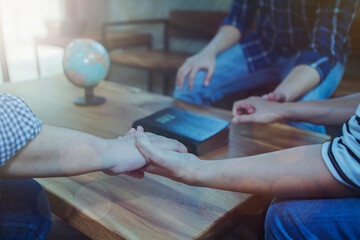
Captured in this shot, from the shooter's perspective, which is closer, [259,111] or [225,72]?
[259,111]

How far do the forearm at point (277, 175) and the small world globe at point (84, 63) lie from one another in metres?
0.70

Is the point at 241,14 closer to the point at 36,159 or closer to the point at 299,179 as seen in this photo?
the point at 299,179

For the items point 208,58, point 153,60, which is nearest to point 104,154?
point 208,58

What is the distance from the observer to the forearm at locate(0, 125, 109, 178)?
527 mm

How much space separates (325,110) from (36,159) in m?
0.76

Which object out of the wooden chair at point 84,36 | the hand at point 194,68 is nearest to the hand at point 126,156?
the hand at point 194,68

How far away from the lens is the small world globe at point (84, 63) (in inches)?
45.4

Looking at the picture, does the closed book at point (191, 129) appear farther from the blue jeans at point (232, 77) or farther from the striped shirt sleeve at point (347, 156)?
the blue jeans at point (232, 77)

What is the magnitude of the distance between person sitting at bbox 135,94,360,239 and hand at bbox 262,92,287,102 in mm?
464

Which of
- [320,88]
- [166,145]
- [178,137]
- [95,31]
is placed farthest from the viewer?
[95,31]

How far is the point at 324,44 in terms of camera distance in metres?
1.36

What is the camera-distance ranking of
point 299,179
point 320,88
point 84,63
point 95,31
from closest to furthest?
1. point 299,179
2. point 84,63
3. point 320,88
4. point 95,31

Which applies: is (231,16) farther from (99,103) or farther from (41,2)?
(41,2)

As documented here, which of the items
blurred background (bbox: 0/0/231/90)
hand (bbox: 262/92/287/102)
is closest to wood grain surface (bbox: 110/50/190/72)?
blurred background (bbox: 0/0/231/90)
